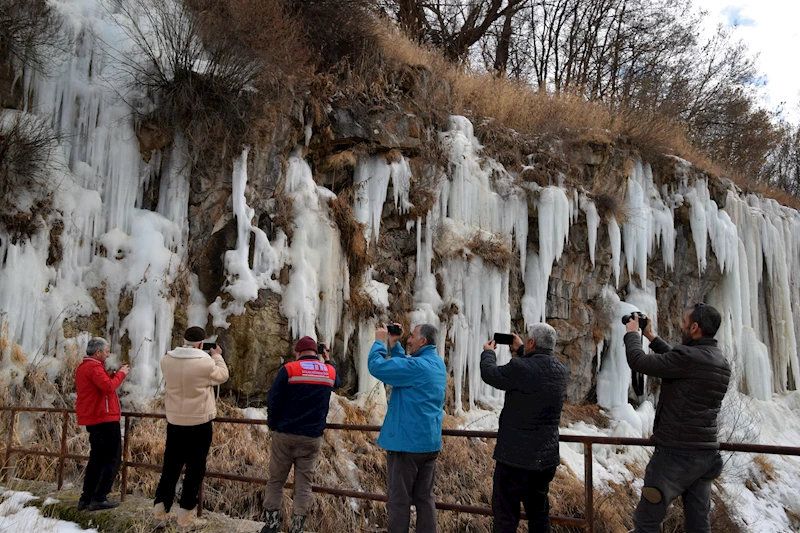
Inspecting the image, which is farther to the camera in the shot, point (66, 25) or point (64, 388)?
point (66, 25)

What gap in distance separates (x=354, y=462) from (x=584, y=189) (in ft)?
24.9

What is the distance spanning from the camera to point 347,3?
10805mm

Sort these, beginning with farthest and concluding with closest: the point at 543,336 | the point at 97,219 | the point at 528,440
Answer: the point at 97,219
the point at 543,336
the point at 528,440

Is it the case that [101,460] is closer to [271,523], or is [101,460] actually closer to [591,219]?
[271,523]

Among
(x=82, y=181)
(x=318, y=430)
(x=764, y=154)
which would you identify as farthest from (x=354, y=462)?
(x=764, y=154)

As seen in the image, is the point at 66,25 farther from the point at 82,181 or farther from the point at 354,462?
the point at 354,462

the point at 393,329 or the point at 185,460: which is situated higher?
the point at 393,329

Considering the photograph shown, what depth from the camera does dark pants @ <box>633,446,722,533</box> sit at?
3.06 m

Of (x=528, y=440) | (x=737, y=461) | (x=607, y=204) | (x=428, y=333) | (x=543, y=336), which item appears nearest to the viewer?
(x=528, y=440)

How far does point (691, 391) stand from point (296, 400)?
2410 millimetres

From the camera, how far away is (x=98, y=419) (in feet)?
14.9

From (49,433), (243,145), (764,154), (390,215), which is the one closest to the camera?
(49,433)

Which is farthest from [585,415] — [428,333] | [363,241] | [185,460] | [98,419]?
[98,419]

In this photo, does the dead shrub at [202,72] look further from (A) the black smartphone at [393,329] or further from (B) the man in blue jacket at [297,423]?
(A) the black smartphone at [393,329]
